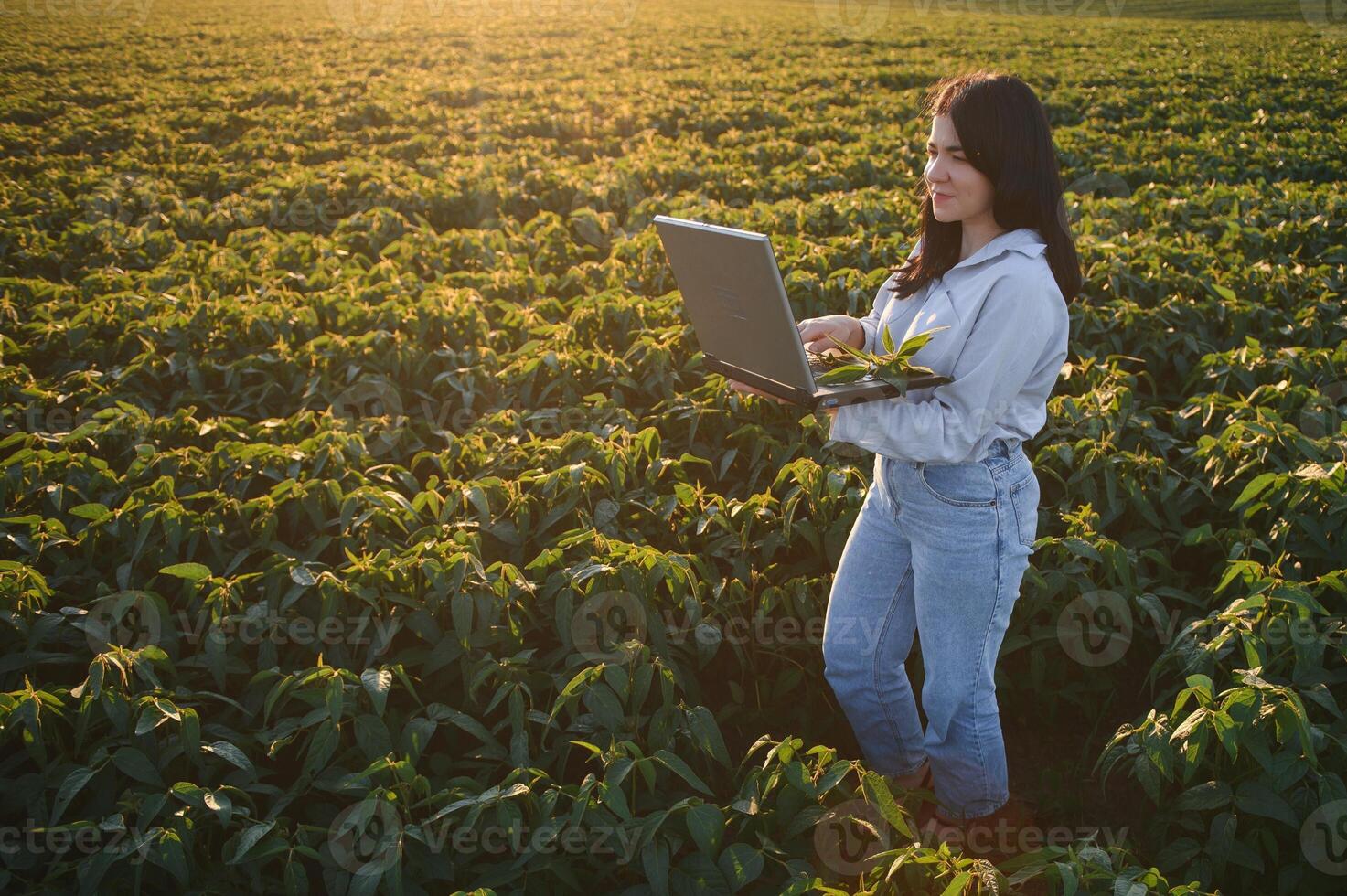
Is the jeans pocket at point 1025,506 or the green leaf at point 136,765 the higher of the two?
the jeans pocket at point 1025,506

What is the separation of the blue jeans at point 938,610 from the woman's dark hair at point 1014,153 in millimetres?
453

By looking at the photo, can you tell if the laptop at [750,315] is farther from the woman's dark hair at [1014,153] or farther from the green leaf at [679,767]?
the green leaf at [679,767]

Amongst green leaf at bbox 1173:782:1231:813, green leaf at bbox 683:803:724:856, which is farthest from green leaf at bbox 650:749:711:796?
green leaf at bbox 1173:782:1231:813

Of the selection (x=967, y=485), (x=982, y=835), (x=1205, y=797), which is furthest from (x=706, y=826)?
(x=1205, y=797)

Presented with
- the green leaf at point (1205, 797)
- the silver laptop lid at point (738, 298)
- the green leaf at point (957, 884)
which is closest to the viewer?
the green leaf at point (957, 884)

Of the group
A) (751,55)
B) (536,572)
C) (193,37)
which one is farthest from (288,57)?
(536,572)

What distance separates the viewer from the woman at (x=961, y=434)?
207 centimetres

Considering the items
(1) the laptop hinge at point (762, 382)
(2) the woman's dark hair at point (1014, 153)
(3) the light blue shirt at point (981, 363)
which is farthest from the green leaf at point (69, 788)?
(2) the woman's dark hair at point (1014, 153)

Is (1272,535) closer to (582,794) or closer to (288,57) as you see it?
(582,794)

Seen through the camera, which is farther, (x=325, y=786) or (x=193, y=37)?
(x=193, y=37)

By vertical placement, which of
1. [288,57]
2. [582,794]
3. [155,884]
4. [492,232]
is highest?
[288,57]

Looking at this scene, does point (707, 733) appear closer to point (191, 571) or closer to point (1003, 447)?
point (1003, 447)

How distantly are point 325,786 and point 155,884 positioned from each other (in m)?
0.39

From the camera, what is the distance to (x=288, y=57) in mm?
18562
